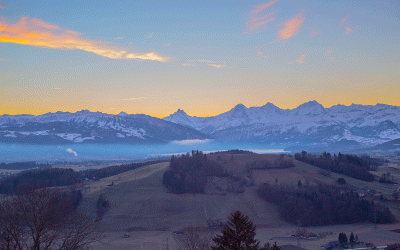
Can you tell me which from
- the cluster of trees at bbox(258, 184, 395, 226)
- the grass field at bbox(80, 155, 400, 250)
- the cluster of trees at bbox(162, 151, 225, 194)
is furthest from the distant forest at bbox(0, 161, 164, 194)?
the cluster of trees at bbox(258, 184, 395, 226)

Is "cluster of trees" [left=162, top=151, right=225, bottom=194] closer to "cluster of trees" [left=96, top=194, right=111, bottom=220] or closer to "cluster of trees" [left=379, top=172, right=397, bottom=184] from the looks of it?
"cluster of trees" [left=96, top=194, right=111, bottom=220]

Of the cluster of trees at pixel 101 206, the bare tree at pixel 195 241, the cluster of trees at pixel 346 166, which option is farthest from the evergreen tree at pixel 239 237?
the cluster of trees at pixel 346 166

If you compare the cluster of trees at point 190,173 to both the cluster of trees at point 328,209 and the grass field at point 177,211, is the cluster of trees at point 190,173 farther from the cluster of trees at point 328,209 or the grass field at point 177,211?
the cluster of trees at point 328,209

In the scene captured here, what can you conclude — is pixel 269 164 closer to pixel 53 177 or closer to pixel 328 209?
pixel 328 209

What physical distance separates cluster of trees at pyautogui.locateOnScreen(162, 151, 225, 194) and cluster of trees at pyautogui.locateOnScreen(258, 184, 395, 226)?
2210cm

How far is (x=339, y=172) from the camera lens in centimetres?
11488

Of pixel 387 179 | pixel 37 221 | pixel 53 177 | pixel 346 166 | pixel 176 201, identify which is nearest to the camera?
pixel 37 221

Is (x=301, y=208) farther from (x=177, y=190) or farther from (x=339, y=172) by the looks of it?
(x=339, y=172)

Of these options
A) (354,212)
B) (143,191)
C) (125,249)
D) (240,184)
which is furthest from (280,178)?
(125,249)

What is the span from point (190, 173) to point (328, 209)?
3809 centimetres

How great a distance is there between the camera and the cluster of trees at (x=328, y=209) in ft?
255

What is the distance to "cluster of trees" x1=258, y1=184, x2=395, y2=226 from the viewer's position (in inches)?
3063

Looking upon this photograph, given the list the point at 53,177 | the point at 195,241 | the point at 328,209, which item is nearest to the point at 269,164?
the point at 328,209

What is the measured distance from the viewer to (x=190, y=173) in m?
103
